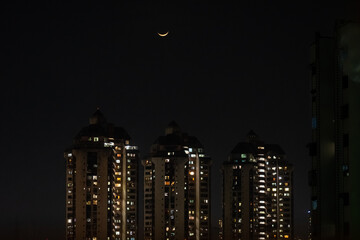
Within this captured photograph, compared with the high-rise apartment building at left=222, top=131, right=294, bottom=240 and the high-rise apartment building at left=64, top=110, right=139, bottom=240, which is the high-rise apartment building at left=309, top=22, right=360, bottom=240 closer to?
the high-rise apartment building at left=64, top=110, right=139, bottom=240

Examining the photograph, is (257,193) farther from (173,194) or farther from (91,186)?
(91,186)

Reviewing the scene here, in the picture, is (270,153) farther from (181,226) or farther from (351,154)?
(351,154)

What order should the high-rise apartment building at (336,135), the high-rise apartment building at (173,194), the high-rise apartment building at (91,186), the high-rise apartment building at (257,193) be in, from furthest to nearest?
the high-rise apartment building at (257,193)
the high-rise apartment building at (173,194)
the high-rise apartment building at (91,186)
the high-rise apartment building at (336,135)

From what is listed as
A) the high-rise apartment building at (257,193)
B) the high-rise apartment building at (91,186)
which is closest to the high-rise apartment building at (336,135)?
the high-rise apartment building at (91,186)

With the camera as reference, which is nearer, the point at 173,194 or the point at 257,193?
the point at 173,194

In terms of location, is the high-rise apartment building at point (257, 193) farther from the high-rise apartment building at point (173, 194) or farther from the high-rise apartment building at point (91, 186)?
the high-rise apartment building at point (91, 186)

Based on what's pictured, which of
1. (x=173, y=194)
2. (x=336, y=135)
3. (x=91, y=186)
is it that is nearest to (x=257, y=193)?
(x=173, y=194)
